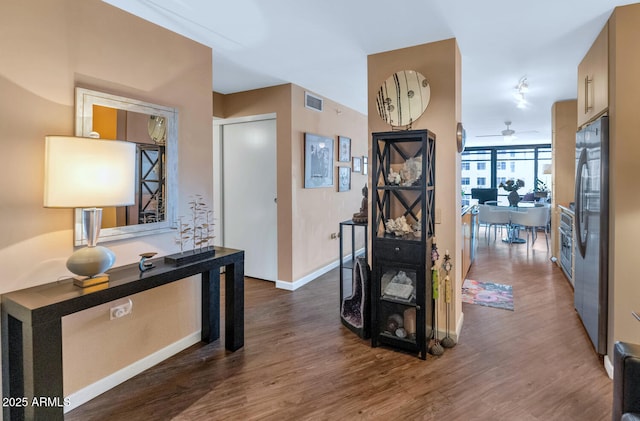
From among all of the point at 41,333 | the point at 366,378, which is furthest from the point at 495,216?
the point at 41,333

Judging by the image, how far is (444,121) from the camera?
8.91 ft

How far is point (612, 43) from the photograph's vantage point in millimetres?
2283

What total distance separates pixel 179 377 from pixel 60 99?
1857 mm

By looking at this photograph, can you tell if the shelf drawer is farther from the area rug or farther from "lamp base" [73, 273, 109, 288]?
"lamp base" [73, 273, 109, 288]

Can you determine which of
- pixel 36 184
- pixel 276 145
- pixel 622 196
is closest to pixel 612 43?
pixel 622 196

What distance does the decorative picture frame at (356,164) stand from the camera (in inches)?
215

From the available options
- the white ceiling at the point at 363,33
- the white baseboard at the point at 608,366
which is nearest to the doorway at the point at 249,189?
the white ceiling at the point at 363,33

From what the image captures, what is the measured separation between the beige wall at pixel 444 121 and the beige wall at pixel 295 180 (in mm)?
1491

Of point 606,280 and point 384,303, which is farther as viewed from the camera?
point 384,303

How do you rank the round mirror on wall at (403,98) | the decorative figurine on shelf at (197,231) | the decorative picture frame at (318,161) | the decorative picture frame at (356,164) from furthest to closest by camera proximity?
the decorative picture frame at (356,164), the decorative picture frame at (318,161), the round mirror on wall at (403,98), the decorative figurine on shelf at (197,231)

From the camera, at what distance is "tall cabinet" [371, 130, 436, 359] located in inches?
98.3

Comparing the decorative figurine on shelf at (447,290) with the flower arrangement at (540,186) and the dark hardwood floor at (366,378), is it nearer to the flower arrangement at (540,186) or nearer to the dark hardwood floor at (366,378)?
Answer: the dark hardwood floor at (366,378)

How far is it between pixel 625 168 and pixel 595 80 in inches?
35.9

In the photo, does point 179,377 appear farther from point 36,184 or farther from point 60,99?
point 60,99
